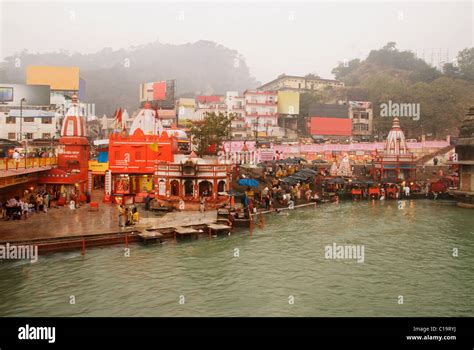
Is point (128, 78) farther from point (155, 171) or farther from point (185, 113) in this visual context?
point (155, 171)

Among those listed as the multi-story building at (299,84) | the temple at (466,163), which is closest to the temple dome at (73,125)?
the temple at (466,163)

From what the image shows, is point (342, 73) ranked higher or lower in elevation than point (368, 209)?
higher

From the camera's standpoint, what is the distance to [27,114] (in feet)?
195

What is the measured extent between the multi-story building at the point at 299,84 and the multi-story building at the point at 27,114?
57060mm

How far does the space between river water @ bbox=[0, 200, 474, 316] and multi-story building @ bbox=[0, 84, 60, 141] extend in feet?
136

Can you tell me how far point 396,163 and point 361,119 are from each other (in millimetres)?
35104

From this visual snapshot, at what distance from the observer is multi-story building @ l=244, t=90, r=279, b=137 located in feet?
269

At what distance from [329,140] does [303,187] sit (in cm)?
3686

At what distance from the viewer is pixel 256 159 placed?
55438mm

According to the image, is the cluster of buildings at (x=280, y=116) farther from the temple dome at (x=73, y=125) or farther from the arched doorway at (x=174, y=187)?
the arched doorway at (x=174, y=187)

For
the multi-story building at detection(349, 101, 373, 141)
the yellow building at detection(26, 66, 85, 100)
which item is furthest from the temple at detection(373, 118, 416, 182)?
the yellow building at detection(26, 66, 85, 100)
